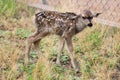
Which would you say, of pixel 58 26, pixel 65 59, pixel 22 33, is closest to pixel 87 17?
pixel 58 26

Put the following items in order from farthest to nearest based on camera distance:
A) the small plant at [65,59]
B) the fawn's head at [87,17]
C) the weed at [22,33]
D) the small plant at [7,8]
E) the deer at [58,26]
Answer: the small plant at [7,8] < the weed at [22,33] < the small plant at [65,59] < the deer at [58,26] < the fawn's head at [87,17]

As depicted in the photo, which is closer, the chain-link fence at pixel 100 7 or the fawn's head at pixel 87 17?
the fawn's head at pixel 87 17

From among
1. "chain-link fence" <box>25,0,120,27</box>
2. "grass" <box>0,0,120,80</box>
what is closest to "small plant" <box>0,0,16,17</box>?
"grass" <box>0,0,120,80</box>

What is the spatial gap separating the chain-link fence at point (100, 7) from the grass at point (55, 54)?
0.46 metres

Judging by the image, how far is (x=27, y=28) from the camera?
8250 millimetres

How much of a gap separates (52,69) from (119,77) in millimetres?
994

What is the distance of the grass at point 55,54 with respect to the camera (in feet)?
18.9

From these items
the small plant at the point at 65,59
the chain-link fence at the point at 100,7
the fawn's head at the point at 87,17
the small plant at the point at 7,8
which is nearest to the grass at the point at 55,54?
the small plant at the point at 65,59

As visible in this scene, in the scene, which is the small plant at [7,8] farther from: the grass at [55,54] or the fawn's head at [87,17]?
the fawn's head at [87,17]

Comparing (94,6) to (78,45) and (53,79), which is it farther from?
(53,79)

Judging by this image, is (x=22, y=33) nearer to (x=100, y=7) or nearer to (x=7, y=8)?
(x=7, y=8)

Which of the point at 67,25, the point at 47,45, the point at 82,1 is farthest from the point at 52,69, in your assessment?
the point at 82,1

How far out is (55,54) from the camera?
6.84 meters

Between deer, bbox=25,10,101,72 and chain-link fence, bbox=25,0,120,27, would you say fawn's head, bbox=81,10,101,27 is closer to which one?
deer, bbox=25,10,101,72
